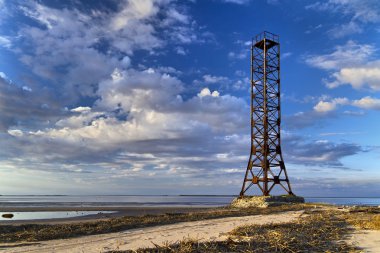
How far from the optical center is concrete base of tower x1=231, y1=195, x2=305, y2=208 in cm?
3219

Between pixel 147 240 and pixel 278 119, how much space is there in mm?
30284

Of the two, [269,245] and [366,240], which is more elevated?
[269,245]

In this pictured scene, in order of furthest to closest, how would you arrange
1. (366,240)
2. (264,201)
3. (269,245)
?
(264,201) < (366,240) < (269,245)

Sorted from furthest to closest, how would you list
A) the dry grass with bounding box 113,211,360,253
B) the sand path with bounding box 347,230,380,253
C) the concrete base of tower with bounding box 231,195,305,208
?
the concrete base of tower with bounding box 231,195,305,208, the sand path with bounding box 347,230,380,253, the dry grass with bounding box 113,211,360,253

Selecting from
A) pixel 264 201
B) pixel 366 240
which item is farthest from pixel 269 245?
pixel 264 201

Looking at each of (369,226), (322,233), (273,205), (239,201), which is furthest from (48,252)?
(239,201)

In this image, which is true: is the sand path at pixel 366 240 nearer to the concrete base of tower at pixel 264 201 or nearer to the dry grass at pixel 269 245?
the dry grass at pixel 269 245

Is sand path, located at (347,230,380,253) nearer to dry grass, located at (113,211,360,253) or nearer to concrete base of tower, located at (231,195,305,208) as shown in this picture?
dry grass, located at (113,211,360,253)

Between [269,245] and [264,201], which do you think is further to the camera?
[264,201]

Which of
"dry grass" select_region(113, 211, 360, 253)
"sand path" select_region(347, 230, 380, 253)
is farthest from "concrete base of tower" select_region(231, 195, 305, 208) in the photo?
"dry grass" select_region(113, 211, 360, 253)

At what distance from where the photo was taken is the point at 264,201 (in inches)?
1275

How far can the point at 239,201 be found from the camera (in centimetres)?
3569

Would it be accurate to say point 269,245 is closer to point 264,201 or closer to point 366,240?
point 366,240

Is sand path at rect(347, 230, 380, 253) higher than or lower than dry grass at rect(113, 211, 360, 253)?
lower
